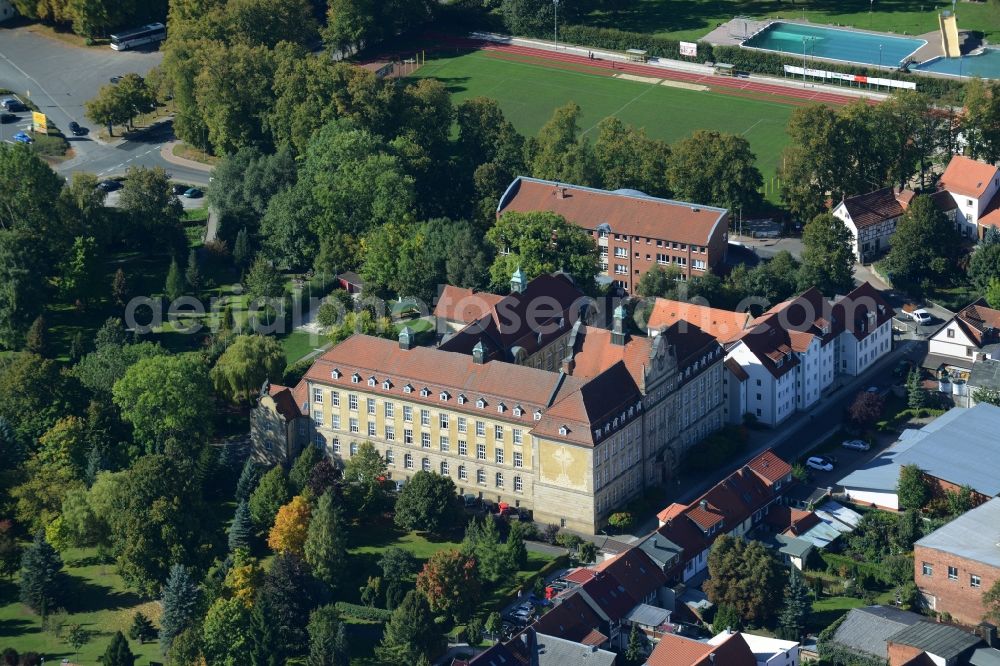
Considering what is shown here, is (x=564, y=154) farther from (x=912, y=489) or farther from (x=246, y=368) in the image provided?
(x=912, y=489)

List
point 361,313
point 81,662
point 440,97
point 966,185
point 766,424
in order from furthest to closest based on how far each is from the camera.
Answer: point 440,97 < point 966,185 < point 361,313 < point 766,424 < point 81,662

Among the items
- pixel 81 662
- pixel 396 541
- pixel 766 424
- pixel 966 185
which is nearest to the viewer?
pixel 81 662

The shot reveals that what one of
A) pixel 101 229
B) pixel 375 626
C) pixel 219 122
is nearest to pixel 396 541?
pixel 375 626

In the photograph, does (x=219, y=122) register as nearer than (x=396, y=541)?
No

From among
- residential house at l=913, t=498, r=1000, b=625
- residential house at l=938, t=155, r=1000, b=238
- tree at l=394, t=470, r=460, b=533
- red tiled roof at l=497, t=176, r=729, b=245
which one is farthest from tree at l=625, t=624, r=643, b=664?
residential house at l=938, t=155, r=1000, b=238

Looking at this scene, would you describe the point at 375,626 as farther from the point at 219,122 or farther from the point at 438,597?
the point at 219,122

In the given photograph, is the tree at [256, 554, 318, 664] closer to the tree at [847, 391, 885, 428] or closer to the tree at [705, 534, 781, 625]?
the tree at [705, 534, 781, 625]

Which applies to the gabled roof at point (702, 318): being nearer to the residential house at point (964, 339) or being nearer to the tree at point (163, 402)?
the residential house at point (964, 339)
